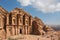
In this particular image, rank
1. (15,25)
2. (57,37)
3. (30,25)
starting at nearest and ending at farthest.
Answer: (57,37) < (15,25) < (30,25)

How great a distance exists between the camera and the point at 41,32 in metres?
53.6

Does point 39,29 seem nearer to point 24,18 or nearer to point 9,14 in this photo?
point 24,18

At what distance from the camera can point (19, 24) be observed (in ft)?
176

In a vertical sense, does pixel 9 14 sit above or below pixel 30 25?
above

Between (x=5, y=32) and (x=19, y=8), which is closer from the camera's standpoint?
(x=5, y=32)

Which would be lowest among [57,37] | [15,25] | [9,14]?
[57,37]

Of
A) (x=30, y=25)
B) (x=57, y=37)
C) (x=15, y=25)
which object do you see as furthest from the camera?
(x=30, y=25)

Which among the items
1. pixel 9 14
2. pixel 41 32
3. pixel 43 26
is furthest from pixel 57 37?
pixel 9 14

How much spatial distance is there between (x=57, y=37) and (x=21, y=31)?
15.9m

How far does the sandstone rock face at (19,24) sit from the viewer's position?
167 feet

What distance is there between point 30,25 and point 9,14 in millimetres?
8879

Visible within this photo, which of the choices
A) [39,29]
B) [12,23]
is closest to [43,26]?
[39,29]

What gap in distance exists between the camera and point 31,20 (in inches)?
2248

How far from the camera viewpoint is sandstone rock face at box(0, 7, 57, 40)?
5078cm
